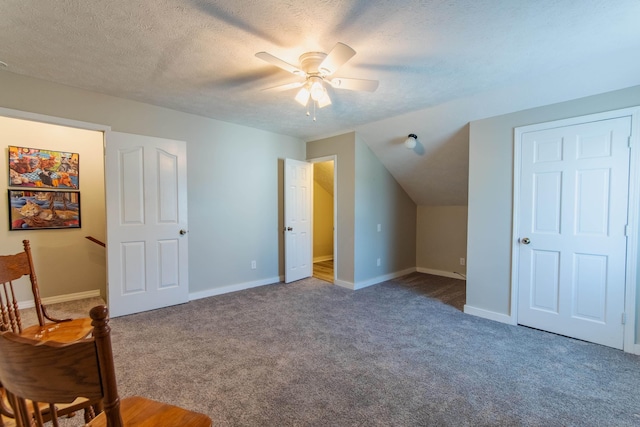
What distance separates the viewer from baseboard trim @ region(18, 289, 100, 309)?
361 cm

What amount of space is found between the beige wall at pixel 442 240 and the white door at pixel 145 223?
4.14 m

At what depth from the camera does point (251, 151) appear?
4.45m

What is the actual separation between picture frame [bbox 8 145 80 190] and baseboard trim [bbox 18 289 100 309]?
1.43m

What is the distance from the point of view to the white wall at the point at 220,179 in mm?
3229

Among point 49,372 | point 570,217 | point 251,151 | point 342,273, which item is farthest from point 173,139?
point 570,217

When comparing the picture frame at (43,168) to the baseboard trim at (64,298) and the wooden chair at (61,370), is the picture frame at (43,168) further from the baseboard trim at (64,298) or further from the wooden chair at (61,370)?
the wooden chair at (61,370)

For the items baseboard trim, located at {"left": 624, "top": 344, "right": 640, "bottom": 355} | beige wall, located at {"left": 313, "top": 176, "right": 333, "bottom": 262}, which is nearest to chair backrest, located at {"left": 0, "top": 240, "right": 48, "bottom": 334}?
baseboard trim, located at {"left": 624, "top": 344, "right": 640, "bottom": 355}

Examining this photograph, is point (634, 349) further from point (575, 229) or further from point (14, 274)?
point (14, 274)

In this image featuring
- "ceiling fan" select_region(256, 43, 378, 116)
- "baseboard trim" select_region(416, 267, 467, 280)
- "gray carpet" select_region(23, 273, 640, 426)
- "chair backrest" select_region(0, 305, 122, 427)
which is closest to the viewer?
"chair backrest" select_region(0, 305, 122, 427)

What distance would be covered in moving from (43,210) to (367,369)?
171 inches

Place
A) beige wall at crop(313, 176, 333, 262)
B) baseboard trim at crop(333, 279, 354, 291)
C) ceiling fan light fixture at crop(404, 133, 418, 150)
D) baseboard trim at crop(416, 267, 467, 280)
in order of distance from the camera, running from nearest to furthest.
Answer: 1. ceiling fan light fixture at crop(404, 133, 418, 150)
2. baseboard trim at crop(333, 279, 354, 291)
3. baseboard trim at crop(416, 267, 467, 280)
4. beige wall at crop(313, 176, 333, 262)

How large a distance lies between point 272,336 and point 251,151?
8.90 feet

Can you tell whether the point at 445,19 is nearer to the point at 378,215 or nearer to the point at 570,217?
the point at 570,217

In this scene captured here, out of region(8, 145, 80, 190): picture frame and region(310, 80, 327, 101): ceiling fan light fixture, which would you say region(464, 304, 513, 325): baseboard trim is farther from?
region(8, 145, 80, 190): picture frame
